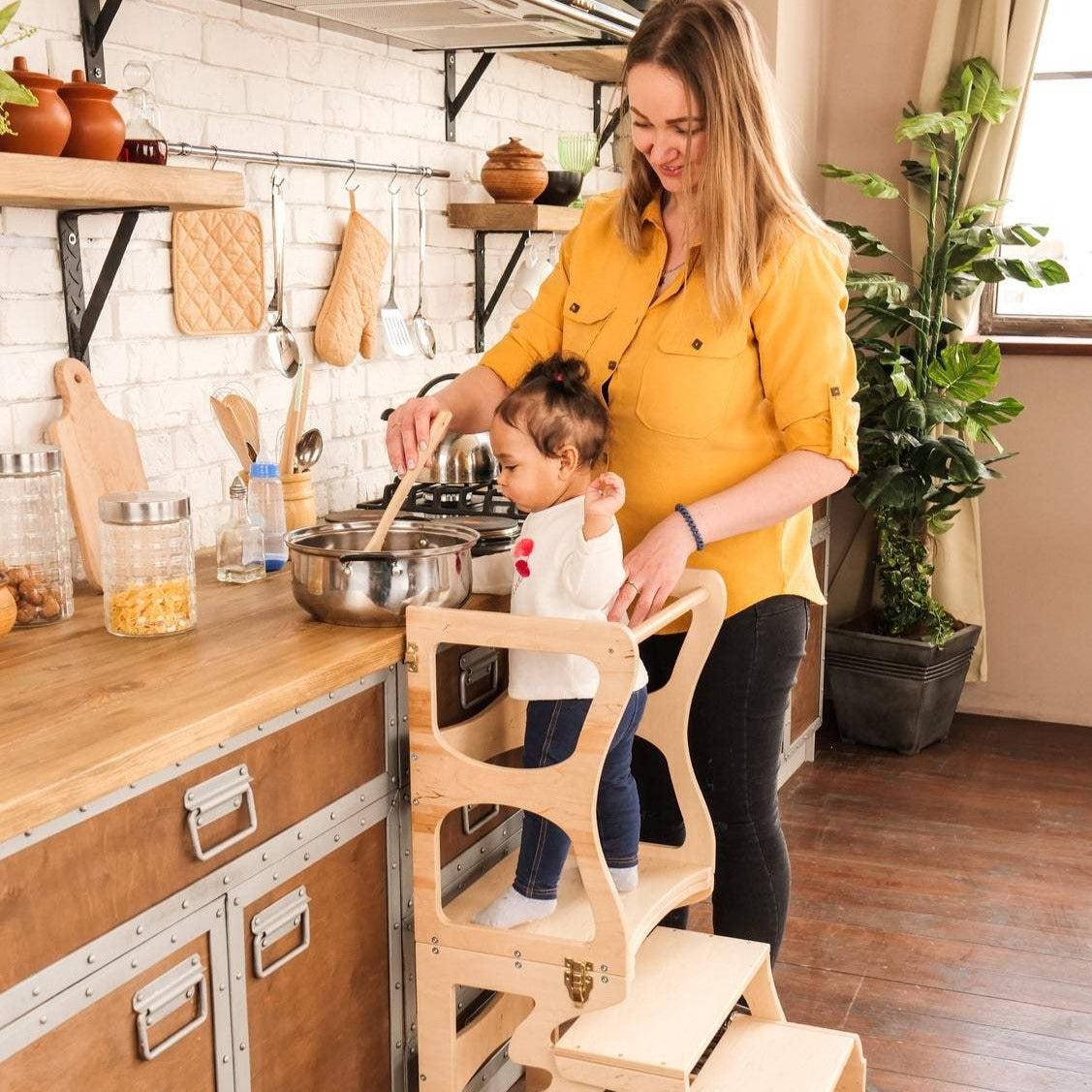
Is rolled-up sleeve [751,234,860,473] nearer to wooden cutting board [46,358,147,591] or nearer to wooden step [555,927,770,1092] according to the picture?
wooden step [555,927,770,1092]

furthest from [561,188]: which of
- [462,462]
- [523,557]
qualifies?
[523,557]

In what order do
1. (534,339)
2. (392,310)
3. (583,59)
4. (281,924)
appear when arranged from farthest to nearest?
(583,59)
(392,310)
(534,339)
(281,924)

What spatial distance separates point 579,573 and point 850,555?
2.93m

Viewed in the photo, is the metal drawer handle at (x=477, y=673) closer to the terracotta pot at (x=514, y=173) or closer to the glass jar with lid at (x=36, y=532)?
the glass jar with lid at (x=36, y=532)

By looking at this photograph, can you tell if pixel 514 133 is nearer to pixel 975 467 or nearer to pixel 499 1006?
pixel 975 467

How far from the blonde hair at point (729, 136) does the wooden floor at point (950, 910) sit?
56.8 inches

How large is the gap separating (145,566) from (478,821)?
0.66 m

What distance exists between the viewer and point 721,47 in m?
1.87

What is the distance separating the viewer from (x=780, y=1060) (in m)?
2.02

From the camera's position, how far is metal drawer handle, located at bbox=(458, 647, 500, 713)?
6.57ft

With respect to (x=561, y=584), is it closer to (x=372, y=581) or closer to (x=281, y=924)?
(x=372, y=581)

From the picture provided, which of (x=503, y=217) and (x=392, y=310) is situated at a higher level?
(x=503, y=217)

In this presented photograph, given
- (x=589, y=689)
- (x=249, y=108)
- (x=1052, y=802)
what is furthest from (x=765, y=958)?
(x=1052, y=802)

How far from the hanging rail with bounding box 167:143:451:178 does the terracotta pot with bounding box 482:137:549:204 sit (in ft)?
0.33
